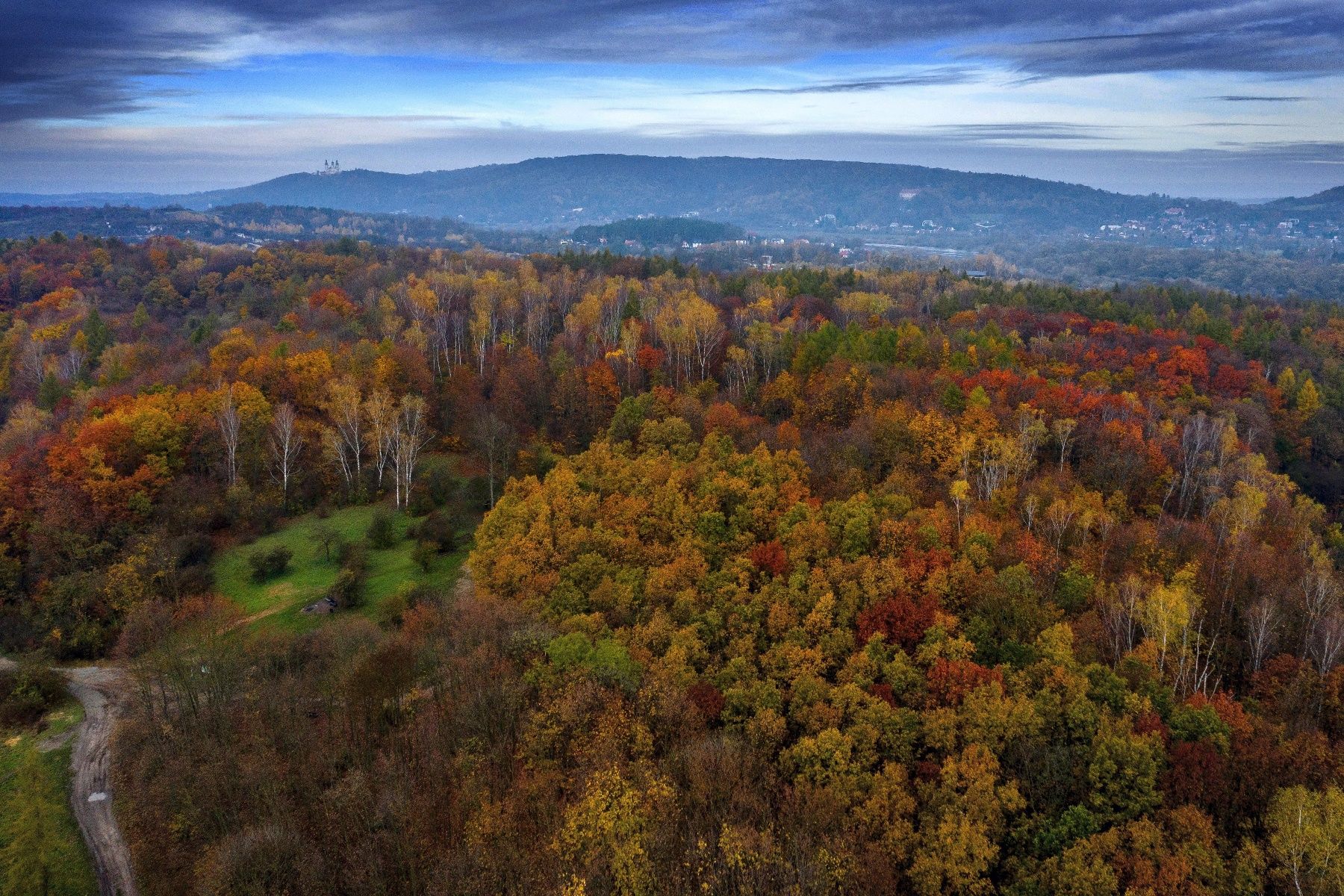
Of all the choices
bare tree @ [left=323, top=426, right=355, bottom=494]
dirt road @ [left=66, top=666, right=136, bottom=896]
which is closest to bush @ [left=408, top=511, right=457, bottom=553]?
bare tree @ [left=323, top=426, right=355, bottom=494]

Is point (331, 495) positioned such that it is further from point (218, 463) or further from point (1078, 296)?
point (1078, 296)

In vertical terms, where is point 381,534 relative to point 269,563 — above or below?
above

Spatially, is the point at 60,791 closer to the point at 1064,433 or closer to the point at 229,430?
the point at 229,430

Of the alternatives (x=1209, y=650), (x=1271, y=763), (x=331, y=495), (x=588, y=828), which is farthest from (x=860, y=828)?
(x=331, y=495)

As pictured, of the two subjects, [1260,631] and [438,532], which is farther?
[438,532]

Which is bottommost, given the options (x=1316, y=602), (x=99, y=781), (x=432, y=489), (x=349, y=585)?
(x=99, y=781)

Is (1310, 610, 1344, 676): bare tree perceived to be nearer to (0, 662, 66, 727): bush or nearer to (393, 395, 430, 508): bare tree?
(393, 395, 430, 508): bare tree

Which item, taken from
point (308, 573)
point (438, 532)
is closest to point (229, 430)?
point (308, 573)
